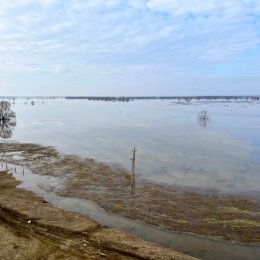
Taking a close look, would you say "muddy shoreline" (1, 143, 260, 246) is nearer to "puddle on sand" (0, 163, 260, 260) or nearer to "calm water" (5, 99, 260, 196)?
"puddle on sand" (0, 163, 260, 260)

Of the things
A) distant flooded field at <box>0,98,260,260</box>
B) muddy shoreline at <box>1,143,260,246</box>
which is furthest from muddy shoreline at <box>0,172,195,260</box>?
muddy shoreline at <box>1,143,260,246</box>

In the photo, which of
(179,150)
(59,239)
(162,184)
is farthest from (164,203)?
(179,150)

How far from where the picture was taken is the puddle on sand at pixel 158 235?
18625mm

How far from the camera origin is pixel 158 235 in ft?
68.7

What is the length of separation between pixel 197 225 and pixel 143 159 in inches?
818

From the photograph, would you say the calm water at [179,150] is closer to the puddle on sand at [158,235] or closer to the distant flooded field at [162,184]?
the distant flooded field at [162,184]

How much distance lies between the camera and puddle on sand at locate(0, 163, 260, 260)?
61.1 feet

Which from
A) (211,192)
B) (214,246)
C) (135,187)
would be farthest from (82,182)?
(214,246)

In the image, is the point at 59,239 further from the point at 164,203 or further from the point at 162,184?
the point at 162,184

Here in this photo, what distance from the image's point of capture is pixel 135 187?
30609 millimetres

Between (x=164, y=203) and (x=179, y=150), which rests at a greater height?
(x=179, y=150)

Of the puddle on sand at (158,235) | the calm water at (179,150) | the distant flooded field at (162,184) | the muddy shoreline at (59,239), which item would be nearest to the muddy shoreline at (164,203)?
the distant flooded field at (162,184)

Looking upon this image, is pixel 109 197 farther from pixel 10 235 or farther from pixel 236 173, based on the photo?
pixel 236 173

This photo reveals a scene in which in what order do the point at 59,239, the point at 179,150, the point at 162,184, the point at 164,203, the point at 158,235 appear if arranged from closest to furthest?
the point at 59,239 < the point at 158,235 < the point at 164,203 < the point at 162,184 < the point at 179,150
